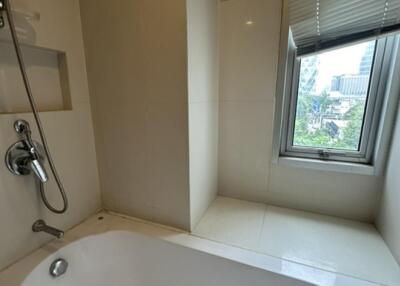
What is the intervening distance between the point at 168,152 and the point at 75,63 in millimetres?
699

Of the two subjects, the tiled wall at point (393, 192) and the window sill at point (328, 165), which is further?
the window sill at point (328, 165)

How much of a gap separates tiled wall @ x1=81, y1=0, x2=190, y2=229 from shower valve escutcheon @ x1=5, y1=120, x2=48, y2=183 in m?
0.37

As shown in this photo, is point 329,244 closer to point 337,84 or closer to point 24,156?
point 337,84

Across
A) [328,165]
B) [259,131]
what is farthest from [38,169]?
[328,165]

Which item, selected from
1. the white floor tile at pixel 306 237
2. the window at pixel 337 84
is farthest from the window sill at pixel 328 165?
the white floor tile at pixel 306 237

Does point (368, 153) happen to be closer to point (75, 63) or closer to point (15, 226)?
point (75, 63)

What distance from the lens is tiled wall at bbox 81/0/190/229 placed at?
99 cm

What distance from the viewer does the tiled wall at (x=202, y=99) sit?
40.3 inches

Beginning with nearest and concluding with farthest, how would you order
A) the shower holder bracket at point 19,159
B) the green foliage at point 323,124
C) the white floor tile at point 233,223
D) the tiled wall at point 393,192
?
1. the shower holder bracket at point 19,159
2. the tiled wall at point 393,192
3. the white floor tile at point 233,223
4. the green foliage at point 323,124

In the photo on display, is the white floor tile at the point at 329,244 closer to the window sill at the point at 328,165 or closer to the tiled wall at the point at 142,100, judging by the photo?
the window sill at the point at 328,165

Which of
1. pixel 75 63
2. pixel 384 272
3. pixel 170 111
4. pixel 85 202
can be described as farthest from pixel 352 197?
pixel 75 63

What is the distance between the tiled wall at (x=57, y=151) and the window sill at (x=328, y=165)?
3.98 ft

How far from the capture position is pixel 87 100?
1.22 m

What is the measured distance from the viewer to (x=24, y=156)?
36.3 inches
